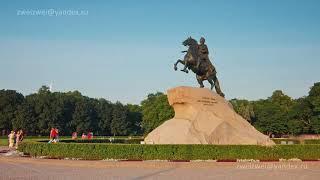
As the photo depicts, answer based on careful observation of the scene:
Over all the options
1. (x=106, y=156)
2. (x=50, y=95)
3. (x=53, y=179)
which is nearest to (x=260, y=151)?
(x=106, y=156)

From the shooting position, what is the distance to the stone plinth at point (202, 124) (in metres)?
27.3

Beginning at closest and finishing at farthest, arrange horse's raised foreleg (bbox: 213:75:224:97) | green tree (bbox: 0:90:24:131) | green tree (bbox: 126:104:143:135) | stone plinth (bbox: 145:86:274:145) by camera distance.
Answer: stone plinth (bbox: 145:86:274:145)
horse's raised foreleg (bbox: 213:75:224:97)
green tree (bbox: 0:90:24:131)
green tree (bbox: 126:104:143:135)

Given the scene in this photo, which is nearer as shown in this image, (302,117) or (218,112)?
(218,112)

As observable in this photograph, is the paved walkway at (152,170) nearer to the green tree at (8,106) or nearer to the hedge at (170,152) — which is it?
the hedge at (170,152)

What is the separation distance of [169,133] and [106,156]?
5843 millimetres

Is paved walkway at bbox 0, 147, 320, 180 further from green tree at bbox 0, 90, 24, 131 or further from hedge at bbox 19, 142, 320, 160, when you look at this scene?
green tree at bbox 0, 90, 24, 131

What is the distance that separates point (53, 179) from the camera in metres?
15.5

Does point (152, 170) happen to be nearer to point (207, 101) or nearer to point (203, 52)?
point (207, 101)

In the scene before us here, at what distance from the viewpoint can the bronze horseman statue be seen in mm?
29688

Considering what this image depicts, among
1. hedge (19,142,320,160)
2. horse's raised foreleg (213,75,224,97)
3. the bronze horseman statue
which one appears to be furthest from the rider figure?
hedge (19,142,320,160)

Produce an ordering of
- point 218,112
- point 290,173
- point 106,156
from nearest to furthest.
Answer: point 290,173
point 106,156
point 218,112

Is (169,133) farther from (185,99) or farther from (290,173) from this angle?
(290,173)

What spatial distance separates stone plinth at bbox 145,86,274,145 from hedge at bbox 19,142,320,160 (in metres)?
3.11

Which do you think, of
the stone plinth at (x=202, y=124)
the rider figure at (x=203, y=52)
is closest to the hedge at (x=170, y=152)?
the stone plinth at (x=202, y=124)
